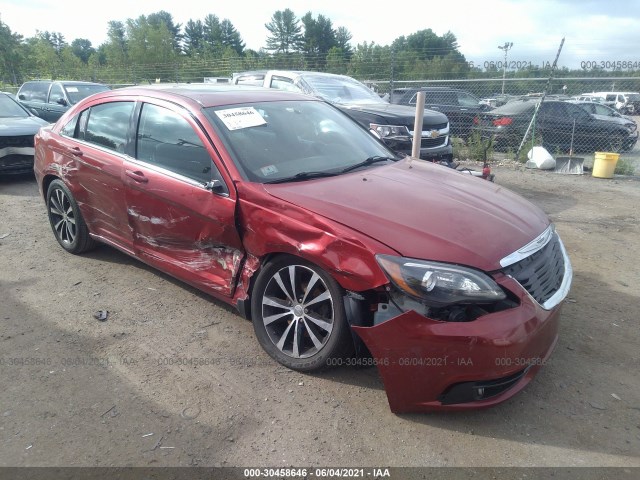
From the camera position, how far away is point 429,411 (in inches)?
100

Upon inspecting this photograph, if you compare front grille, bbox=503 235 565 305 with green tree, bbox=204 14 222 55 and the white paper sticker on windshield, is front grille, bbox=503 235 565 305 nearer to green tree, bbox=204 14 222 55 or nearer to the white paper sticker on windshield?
the white paper sticker on windshield

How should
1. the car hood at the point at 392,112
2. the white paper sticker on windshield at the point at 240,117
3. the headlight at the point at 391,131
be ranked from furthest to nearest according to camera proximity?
the car hood at the point at 392,112 < the headlight at the point at 391,131 < the white paper sticker on windshield at the point at 240,117

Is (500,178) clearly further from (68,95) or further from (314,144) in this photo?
(68,95)

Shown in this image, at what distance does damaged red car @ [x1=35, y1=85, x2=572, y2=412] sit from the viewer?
240 centimetres

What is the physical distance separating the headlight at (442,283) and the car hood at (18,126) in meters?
7.85

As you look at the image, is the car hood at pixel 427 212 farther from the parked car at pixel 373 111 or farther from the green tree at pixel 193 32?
the green tree at pixel 193 32

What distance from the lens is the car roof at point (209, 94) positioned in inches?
140

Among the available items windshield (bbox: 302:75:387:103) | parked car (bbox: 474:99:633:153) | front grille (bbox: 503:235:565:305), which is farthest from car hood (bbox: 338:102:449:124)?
front grille (bbox: 503:235:565:305)

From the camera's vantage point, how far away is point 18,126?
8.15 meters

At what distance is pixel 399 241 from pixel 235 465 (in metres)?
1.37

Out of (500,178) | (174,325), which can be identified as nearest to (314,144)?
(174,325)

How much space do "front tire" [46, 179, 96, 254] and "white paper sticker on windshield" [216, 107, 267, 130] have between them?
2.04 m

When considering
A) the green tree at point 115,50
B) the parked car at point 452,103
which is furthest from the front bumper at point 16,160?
the green tree at point 115,50

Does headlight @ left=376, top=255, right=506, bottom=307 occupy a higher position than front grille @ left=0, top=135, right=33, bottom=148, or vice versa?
front grille @ left=0, top=135, right=33, bottom=148
